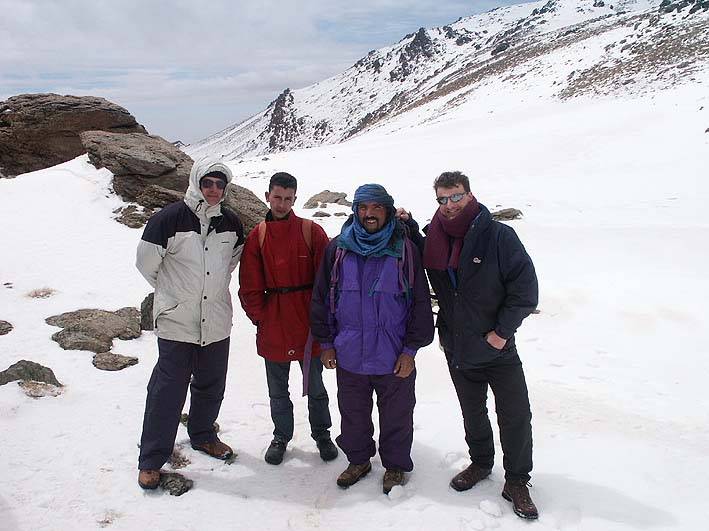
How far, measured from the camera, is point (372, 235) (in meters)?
3.79

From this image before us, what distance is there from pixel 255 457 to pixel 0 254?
27.2ft

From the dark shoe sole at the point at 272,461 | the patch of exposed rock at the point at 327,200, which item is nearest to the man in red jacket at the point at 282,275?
the dark shoe sole at the point at 272,461

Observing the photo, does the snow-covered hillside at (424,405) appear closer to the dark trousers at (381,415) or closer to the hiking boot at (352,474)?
the hiking boot at (352,474)

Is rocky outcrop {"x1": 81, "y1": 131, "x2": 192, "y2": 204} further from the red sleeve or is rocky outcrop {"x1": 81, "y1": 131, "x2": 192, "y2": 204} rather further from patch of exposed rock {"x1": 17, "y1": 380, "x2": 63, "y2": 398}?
the red sleeve

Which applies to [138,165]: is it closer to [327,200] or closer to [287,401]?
[327,200]

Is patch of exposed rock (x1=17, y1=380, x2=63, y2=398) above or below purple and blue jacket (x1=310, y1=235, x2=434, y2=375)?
below

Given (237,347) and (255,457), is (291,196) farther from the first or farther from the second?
(237,347)

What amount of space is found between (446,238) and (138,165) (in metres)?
11.5

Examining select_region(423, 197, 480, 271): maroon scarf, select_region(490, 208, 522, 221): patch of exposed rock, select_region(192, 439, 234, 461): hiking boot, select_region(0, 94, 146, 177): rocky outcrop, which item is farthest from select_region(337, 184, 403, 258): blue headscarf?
select_region(0, 94, 146, 177): rocky outcrop

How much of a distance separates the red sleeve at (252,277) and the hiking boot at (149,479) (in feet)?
4.78

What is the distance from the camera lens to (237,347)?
7.66 metres

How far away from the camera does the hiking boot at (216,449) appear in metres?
4.61

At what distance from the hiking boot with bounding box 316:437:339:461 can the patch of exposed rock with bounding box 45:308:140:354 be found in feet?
12.2

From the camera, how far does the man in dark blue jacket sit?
3.62m
